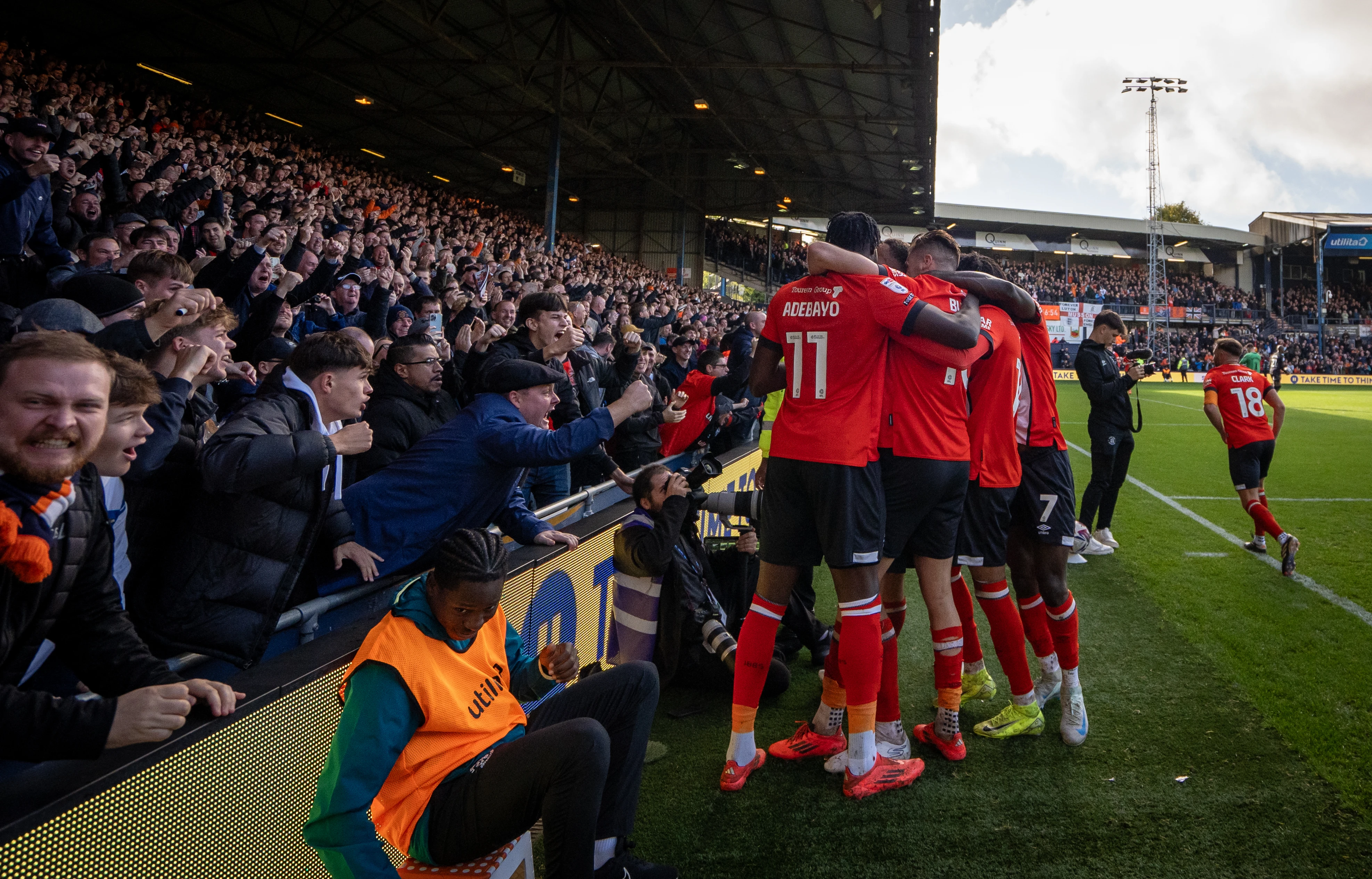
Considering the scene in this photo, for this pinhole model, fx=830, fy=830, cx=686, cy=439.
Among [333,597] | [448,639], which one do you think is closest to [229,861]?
[448,639]

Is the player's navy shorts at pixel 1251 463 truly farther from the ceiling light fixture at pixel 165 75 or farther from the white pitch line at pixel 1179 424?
the ceiling light fixture at pixel 165 75

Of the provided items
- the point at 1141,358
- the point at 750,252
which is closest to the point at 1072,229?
the point at 750,252

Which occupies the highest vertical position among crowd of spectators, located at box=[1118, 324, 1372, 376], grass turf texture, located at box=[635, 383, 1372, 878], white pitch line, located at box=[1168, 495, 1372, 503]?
crowd of spectators, located at box=[1118, 324, 1372, 376]

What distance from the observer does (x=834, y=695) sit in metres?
3.36

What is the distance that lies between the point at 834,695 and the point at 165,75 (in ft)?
75.4

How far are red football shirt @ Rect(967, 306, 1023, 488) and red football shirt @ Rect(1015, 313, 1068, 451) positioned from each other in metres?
0.24

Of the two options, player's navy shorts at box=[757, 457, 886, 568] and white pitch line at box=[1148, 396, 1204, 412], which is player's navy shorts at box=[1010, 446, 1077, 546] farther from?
white pitch line at box=[1148, 396, 1204, 412]

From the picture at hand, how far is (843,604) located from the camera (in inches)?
119

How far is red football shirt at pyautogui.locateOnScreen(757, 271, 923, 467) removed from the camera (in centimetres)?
289

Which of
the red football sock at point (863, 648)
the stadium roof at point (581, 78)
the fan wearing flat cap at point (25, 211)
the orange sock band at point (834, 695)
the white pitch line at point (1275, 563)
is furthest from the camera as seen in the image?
the stadium roof at point (581, 78)

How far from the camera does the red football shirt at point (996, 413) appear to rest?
3.42 m

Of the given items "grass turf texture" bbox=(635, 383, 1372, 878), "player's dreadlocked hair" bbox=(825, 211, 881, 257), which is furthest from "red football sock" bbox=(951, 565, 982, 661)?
"player's dreadlocked hair" bbox=(825, 211, 881, 257)

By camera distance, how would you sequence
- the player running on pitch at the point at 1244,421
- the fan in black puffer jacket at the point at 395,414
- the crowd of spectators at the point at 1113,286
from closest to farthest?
the fan in black puffer jacket at the point at 395,414 < the player running on pitch at the point at 1244,421 < the crowd of spectators at the point at 1113,286

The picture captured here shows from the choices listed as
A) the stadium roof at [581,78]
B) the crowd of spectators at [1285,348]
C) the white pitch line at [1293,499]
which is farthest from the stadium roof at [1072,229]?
the white pitch line at [1293,499]
